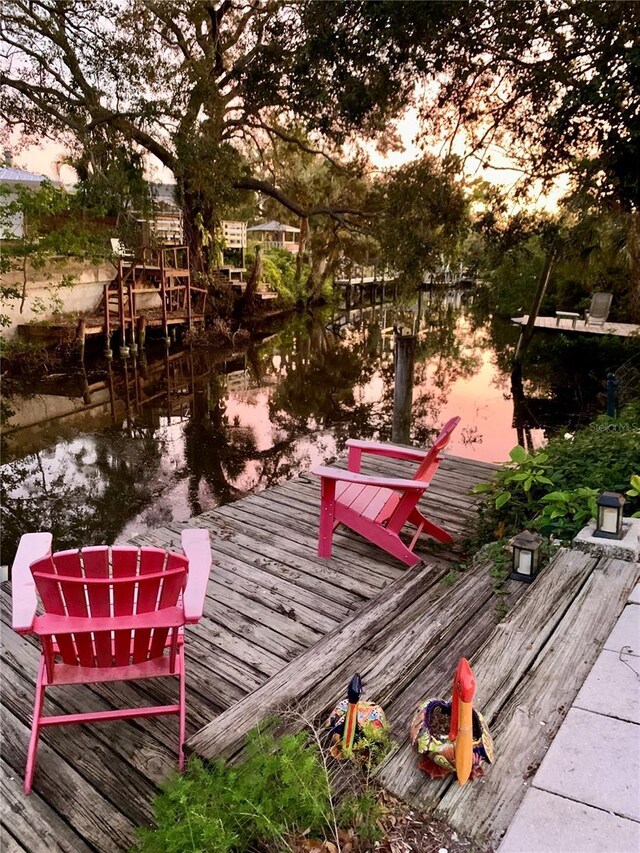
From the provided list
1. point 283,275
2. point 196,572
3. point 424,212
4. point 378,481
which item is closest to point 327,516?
point 378,481

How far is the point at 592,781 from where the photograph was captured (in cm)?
184

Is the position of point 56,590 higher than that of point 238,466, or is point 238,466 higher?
point 56,590

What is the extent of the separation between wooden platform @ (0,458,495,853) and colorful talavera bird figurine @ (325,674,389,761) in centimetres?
44

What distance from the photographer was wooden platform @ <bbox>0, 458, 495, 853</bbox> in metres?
2.33

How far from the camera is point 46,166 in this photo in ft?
57.7

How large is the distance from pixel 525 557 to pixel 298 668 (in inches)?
52.9

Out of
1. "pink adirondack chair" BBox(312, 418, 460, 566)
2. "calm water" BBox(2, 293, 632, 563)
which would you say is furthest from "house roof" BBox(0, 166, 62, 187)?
"pink adirondack chair" BBox(312, 418, 460, 566)

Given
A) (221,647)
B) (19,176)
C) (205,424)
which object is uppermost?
(19,176)

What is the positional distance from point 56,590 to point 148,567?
401 millimetres

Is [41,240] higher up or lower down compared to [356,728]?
higher up

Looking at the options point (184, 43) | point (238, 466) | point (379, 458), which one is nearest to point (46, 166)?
point (184, 43)

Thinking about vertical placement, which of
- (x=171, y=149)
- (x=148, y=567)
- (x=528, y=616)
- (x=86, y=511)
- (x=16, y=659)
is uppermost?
(x=171, y=149)

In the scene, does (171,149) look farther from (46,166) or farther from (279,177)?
(279,177)

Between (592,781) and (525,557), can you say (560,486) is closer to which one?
(525,557)
